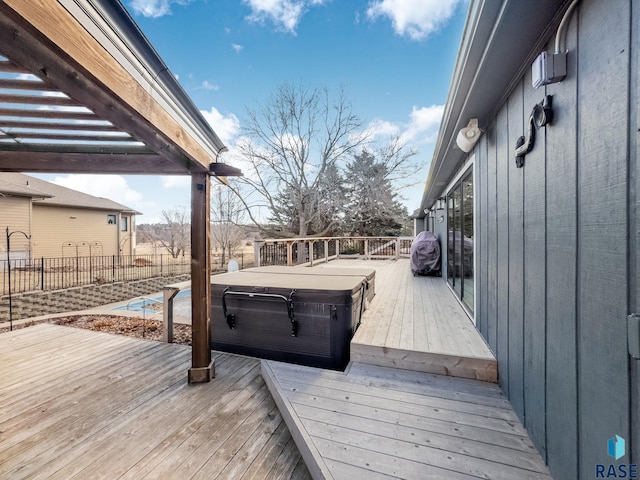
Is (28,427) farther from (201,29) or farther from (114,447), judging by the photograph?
(201,29)

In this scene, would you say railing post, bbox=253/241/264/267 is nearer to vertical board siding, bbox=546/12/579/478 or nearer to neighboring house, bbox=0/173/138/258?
vertical board siding, bbox=546/12/579/478

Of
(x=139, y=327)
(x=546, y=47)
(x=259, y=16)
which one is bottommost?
(x=139, y=327)

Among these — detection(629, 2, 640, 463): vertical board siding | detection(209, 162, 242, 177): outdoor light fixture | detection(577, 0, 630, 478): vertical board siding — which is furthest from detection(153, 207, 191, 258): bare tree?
detection(629, 2, 640, 463): vertical board siding

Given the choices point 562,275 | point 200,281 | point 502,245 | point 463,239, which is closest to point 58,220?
point 200,281

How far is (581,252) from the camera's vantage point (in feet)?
3.75

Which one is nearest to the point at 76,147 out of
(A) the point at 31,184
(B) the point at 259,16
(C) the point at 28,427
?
(C) the point at 28,427

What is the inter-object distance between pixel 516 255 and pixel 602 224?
0.91 meters

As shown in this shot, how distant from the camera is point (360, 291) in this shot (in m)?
3.09

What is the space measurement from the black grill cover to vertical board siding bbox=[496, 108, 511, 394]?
4.58 meters

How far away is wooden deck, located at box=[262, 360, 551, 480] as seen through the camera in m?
1.40

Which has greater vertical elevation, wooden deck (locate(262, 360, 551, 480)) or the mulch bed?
wooden deck (locate(262, 360, 551, 480))

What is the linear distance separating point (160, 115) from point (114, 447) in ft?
6.69

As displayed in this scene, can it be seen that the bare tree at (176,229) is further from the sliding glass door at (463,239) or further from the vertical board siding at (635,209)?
the vertical board siding at (635,209)

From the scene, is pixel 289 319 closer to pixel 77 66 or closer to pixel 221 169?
pixel 221 169
